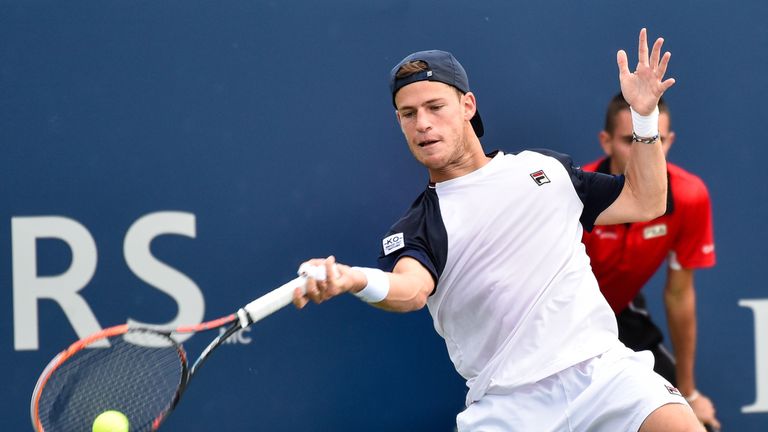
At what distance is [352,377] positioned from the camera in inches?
152

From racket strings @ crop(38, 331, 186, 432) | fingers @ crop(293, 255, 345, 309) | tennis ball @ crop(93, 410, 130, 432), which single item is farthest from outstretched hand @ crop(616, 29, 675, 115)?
tennis ball @ crop(93, 410, 130, 432)

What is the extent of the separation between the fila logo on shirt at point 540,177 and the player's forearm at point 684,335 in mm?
967

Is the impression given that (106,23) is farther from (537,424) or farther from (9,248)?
(537,424)

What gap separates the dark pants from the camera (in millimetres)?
3875

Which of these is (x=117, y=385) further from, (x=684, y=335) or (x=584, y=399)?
(x=684, y=335)

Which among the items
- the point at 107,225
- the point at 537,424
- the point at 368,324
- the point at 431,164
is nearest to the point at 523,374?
the point at 537,424

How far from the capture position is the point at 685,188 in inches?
150

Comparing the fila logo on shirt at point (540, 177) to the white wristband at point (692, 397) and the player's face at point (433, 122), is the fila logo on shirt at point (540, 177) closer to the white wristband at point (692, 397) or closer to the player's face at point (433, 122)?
the player's face at point (433, 122)

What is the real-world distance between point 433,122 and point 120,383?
3.63ft

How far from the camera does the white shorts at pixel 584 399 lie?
2.94 metres

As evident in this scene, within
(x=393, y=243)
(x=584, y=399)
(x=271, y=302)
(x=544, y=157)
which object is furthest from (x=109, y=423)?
(x=544, y=157)

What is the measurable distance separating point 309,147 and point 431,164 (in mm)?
734

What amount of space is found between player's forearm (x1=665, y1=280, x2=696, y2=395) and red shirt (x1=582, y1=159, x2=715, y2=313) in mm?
124

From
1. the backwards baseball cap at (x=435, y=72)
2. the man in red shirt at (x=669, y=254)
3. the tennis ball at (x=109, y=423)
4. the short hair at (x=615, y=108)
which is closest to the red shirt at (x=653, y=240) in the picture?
the man in red shirt at (x=669, y=254)
